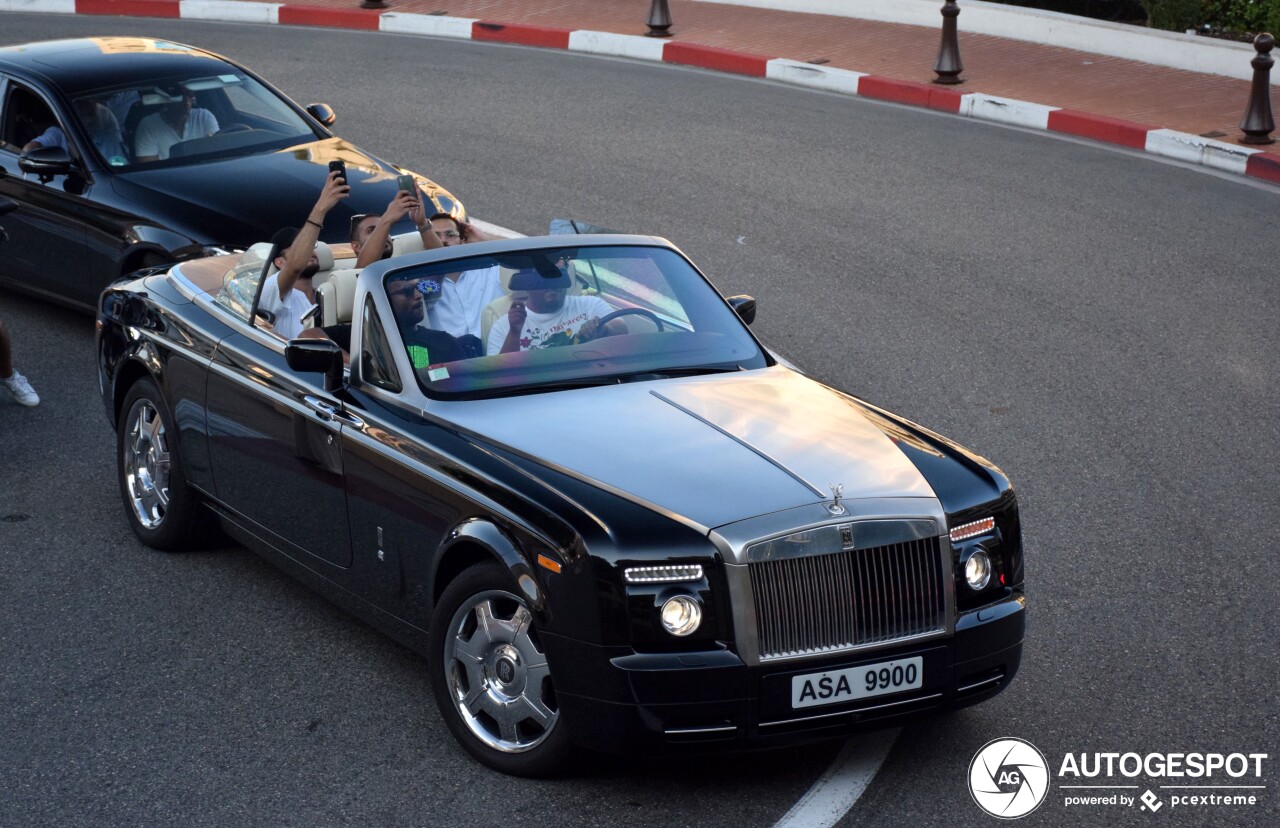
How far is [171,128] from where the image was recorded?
10453 mm

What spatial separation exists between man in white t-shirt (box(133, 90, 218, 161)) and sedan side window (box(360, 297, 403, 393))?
15.5 ft

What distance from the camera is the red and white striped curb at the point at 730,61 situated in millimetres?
14727

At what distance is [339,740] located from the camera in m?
5.50

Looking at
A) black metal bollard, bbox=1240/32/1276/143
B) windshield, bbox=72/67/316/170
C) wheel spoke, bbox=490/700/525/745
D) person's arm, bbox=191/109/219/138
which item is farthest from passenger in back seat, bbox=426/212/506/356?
black metal bollard, bbox=1240/32/1276/143

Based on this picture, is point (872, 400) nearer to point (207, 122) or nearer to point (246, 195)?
point (246, 195)

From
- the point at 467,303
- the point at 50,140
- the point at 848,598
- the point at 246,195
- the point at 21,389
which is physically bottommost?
the point at 21,389

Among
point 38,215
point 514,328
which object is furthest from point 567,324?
point 38,215

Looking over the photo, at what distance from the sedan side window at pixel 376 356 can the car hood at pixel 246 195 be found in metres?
3.43

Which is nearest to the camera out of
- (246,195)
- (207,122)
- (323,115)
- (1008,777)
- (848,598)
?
(848,598)

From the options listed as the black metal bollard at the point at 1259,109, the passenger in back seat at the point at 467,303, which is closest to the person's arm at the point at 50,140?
the passenger in back seat at the point at 467,303

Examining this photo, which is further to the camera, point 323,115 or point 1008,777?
point 323,115

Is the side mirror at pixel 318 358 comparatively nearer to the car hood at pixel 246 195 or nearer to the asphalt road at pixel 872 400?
the asphalt road at pixel 872 400

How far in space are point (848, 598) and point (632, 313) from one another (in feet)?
6.02

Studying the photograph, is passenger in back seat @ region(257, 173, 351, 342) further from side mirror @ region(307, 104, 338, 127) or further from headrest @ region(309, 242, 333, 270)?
side mirror @ region(307, 104, 338, 127)
